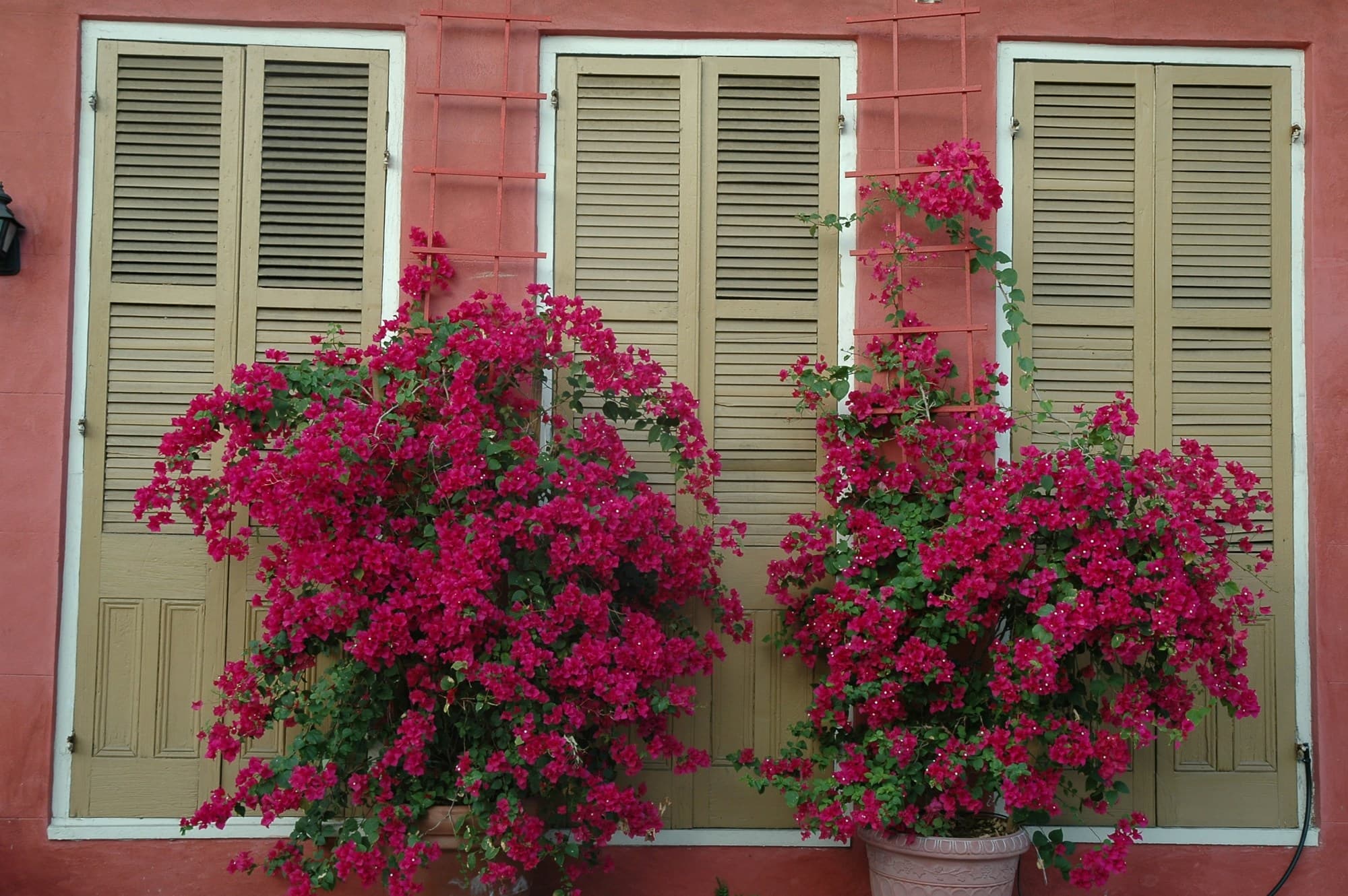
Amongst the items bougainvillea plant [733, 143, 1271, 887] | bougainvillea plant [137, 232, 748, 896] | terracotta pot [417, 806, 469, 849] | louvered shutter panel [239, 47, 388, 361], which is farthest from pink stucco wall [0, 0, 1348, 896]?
terracotta pot [417, 806, 469, 849]

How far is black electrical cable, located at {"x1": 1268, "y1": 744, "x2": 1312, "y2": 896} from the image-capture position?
13.0 ft

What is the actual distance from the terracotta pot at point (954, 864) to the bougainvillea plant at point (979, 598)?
2.3 inches

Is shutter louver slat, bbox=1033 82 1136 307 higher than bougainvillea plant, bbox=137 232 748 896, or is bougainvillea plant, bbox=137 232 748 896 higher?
shutter louver slat, bbox=1033 82 1136 307

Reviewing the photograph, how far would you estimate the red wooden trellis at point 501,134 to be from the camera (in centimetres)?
395

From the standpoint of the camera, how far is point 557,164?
13.4 feet

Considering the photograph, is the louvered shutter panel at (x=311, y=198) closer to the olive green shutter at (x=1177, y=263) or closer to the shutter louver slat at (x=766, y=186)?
the shutter louver slat at (x=766, y=186)

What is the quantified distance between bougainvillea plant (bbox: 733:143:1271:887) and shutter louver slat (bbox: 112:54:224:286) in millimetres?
2037

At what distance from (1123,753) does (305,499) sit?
240cm

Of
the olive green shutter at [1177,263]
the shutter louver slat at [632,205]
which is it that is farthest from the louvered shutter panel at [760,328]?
the olive green shutter at [1177,263]

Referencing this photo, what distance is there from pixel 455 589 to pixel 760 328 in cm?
146

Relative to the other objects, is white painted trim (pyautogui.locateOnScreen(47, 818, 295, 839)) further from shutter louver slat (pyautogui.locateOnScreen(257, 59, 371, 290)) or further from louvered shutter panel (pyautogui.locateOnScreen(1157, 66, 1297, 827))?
louvered shutter panel (pyautogui.locateOnScreen(1157, 66, 1297, 827))

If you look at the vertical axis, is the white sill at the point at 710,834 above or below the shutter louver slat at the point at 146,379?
below

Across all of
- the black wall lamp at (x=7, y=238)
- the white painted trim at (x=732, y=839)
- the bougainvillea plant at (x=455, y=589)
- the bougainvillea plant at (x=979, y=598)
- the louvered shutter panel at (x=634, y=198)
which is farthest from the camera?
the louvered shutter panel at (x=634, y=198)

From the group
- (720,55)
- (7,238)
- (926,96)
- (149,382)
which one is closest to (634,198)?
(720,55)
